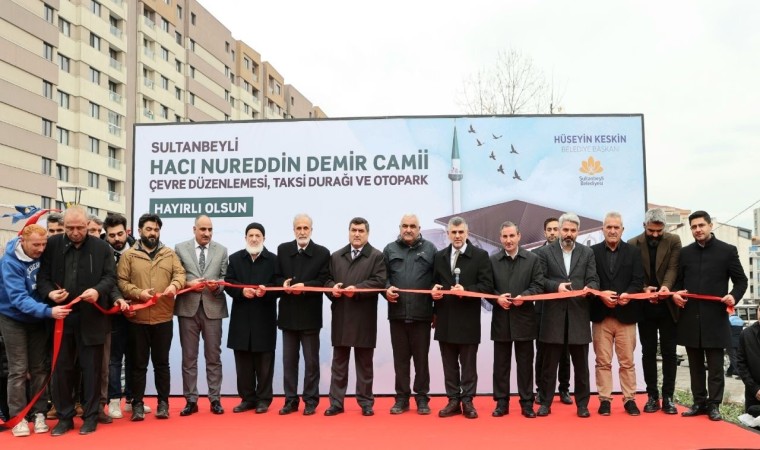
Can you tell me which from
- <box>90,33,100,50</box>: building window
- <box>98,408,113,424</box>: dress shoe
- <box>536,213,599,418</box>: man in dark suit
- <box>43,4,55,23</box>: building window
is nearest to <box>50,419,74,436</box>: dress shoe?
<box>98,408,113,424</box>: dress shoe

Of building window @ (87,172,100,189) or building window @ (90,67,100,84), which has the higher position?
building window @ (90,67,100,84)

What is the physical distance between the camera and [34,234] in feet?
19.7

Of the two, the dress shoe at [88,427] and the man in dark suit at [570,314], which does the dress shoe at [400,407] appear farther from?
the dress shoe at [88,427]

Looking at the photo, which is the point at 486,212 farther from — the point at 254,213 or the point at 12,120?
the point at 12,120

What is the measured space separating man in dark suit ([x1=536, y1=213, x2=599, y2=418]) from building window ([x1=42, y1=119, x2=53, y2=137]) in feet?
109

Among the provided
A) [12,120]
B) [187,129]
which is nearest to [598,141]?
[187,129]

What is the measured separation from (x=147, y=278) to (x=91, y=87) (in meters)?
34.4

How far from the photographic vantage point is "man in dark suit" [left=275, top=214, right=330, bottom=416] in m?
6.93

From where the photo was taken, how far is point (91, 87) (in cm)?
3797

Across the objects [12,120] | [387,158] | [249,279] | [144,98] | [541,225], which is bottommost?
[249,279]

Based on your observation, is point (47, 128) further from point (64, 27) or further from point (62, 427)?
point (62, 427)

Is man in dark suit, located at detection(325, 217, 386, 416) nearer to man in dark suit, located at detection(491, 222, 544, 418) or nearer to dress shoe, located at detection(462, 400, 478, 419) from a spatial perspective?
dress shoe, located at detection(462, 400, 478, 419)

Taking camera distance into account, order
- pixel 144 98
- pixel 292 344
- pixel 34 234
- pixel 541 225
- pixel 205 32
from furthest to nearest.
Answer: pixel 205 32, pixel 144 98, pixel 541 225, pixel 292 344, pixel 34 234

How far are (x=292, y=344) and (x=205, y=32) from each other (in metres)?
47.4
